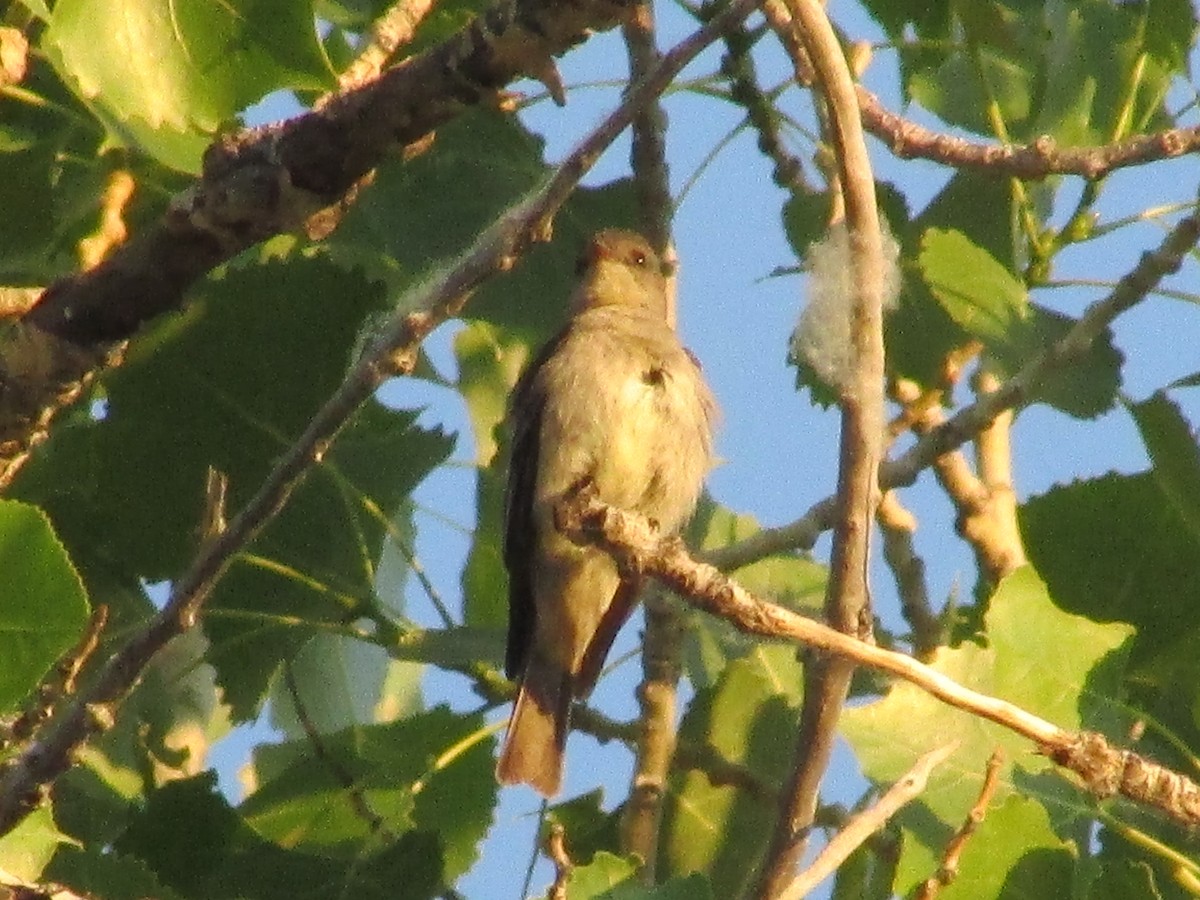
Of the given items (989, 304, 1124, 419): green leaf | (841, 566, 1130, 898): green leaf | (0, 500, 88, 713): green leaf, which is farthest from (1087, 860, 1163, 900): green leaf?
(0, 500, 88, 713): green leaf

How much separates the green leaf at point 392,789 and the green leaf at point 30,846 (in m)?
0.79

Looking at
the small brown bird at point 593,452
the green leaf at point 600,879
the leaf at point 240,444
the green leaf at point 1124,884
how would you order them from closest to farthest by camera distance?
→ the green leaf at point 600,879, the green leaf at point 1124,884, the leaf at point 240,444, the small brown bird at point 593,452

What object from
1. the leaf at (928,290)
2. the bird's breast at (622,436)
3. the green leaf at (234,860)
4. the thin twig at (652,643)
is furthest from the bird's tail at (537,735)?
→ the leaf at (928,290)

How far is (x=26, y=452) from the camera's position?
12.9 feet

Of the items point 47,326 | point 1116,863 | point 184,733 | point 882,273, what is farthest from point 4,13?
point 1116,863

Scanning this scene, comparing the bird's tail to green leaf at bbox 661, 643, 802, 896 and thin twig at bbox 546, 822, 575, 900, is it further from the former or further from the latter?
thin twig at bbox 546, 822, 575, 900

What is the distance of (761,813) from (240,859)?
1161 mm

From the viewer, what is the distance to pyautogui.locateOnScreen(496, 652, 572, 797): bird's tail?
4.54 m

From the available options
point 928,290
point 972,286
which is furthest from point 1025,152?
point 928,290

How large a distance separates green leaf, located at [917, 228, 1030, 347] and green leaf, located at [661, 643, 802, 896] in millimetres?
Result: 871

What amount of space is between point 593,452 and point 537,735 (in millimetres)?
832

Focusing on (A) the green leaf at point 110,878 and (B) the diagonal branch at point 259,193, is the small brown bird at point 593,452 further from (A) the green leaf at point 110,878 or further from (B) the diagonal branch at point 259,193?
(A) the green leaf at point 110,878

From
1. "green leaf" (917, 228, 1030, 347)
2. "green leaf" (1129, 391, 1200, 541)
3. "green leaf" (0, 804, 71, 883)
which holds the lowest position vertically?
"green leaf" (0, 804, 71, 883)

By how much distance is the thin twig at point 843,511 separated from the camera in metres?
2.79
